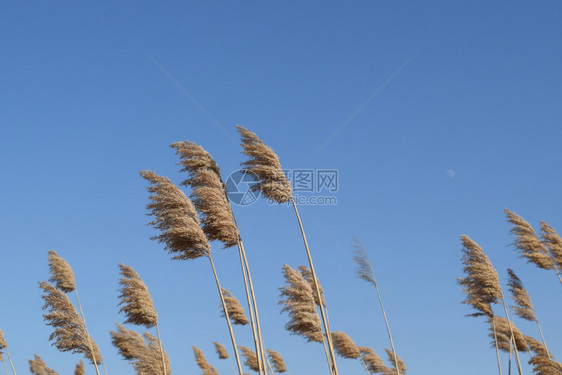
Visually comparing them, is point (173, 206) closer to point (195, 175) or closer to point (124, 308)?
point (195, 175)

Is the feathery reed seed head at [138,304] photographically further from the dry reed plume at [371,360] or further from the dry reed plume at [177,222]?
the dry reed plume at [371,360]

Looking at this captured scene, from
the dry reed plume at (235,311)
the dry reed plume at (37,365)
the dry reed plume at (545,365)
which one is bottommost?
the dry reed plume at (545,365)

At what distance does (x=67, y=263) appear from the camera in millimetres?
13148

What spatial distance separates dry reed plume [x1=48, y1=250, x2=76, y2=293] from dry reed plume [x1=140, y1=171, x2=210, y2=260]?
19.1 feet

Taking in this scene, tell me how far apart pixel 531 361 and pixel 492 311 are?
2.38 meters

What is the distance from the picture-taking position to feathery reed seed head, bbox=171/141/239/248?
830 cm

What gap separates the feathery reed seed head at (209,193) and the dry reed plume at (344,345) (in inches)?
438

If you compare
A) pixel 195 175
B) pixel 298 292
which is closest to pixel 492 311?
pixel 298 292

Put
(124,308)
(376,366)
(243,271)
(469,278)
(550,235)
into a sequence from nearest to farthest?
1. (243,271)
2. (124,308)
3. (469,278)
4. (550,235)
5. (376,366)

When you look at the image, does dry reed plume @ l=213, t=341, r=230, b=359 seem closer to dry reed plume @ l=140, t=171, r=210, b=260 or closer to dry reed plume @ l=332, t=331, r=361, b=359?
dry reed plume @ l=332, t=331, r=361, b=359

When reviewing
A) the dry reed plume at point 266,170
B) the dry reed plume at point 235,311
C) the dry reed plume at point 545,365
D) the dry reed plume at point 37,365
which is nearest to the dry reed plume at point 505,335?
the dry reed plume at point 545,365

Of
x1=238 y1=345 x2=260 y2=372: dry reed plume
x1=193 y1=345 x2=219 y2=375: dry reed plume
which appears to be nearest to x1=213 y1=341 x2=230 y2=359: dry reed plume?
x1=193 y1=345 x2=219 y2=375: dry reed plume

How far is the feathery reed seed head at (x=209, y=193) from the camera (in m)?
Result: 8.30

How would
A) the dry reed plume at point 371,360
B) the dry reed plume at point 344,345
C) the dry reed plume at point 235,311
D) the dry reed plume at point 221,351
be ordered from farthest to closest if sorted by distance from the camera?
1. the dry reed plume at point 221,351
2. the dry reed plume at point 371,360
3. the dry reed plume at point 344,345
4. the dry reed plume at point 235,311
